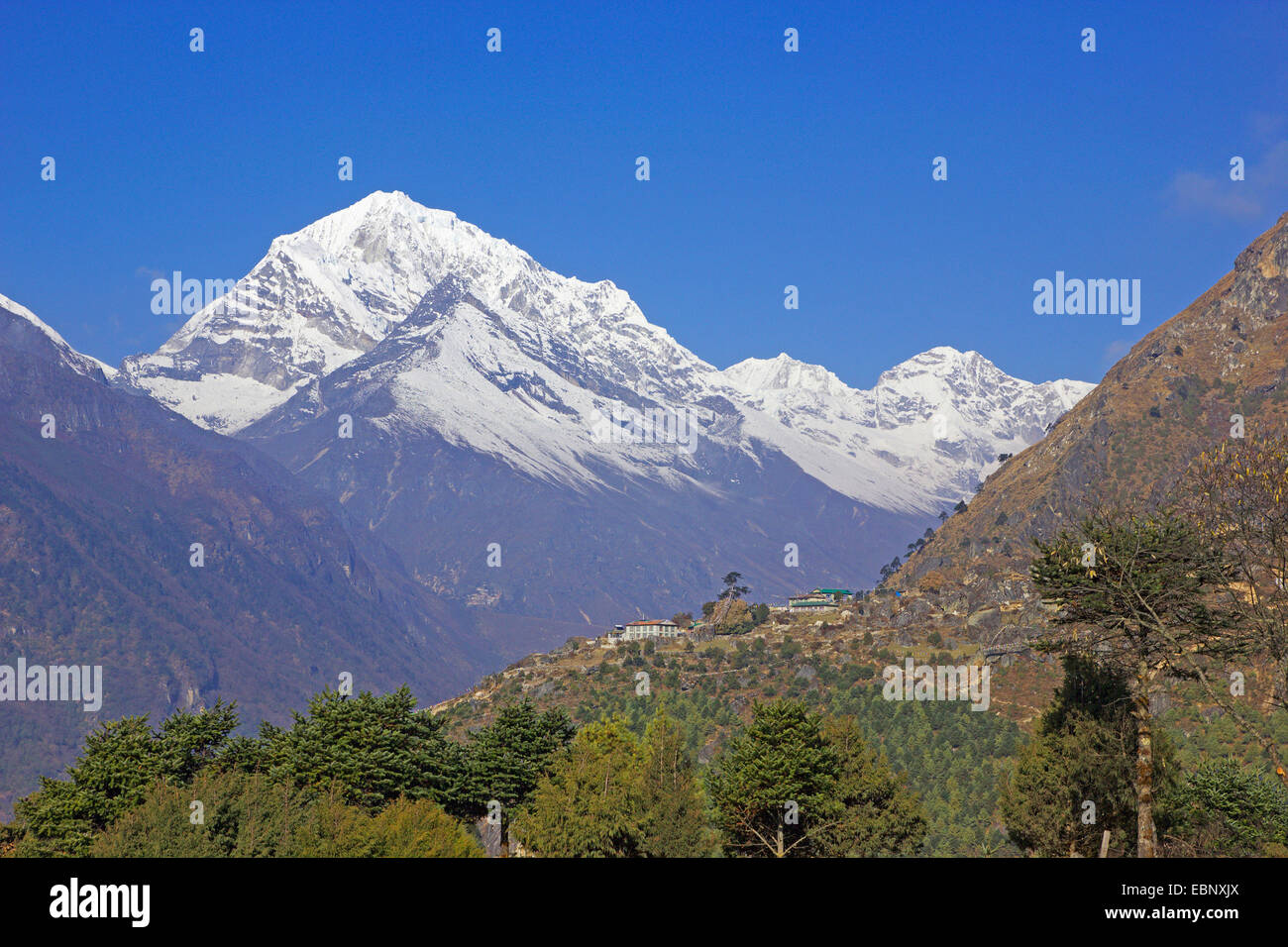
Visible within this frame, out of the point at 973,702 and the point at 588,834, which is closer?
the point at 588,834

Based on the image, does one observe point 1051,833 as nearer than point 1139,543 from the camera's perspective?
No

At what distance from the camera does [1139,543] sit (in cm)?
5638

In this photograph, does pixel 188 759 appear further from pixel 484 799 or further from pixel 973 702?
pixel 973 702

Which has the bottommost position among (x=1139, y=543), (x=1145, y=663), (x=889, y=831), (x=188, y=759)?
(x=889, y=831)
